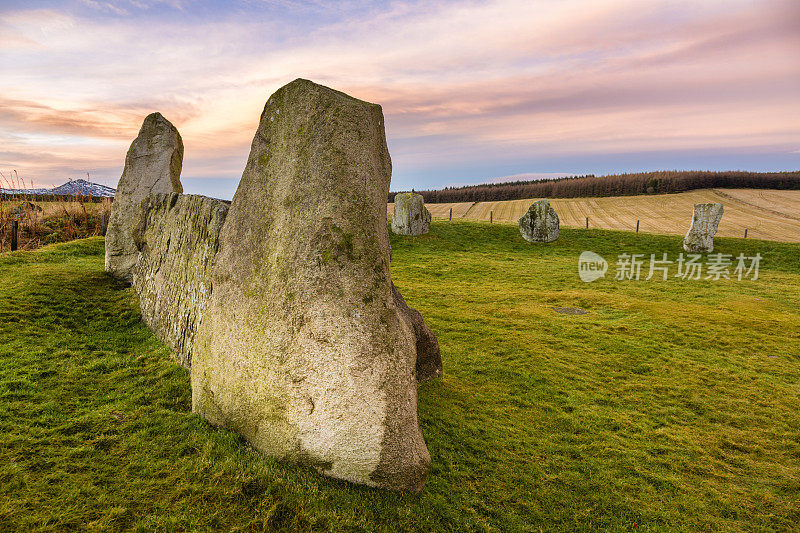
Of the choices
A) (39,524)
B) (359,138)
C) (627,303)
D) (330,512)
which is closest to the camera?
(39,524)

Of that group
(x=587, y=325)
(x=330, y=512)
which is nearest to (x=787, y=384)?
(x=587, y=325)

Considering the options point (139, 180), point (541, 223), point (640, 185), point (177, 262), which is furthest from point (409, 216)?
point (640, 185)

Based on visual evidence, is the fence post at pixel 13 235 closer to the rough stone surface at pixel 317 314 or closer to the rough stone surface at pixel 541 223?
the rough stone surface at pixel 317 314

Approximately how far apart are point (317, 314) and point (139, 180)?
35.5ft

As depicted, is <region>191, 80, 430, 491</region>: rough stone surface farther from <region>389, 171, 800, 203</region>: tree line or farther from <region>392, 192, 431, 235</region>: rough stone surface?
<region>389, 171, 800, 203</region>: tree line

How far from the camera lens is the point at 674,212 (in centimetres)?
5522

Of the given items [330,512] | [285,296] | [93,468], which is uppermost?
[285,296]

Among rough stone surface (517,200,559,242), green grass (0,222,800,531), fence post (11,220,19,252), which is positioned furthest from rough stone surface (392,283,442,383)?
rough stone surface (517,200,559,242)

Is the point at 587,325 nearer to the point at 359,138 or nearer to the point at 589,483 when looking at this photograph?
the point at 589,483

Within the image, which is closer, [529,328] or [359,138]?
[359,138]

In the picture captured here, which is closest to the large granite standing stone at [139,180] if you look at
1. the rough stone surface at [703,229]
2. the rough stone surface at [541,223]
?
the rough stone surface at [541,223]

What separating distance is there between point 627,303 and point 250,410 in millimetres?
13998

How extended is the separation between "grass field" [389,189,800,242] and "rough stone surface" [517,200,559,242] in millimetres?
15552

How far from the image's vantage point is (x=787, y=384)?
823 cm
